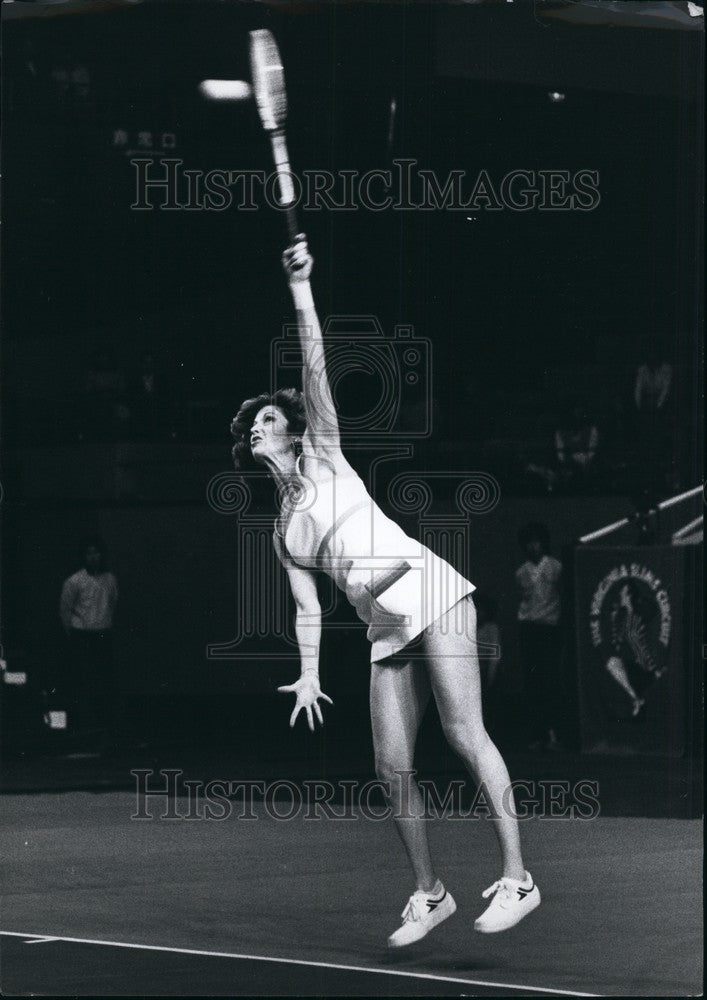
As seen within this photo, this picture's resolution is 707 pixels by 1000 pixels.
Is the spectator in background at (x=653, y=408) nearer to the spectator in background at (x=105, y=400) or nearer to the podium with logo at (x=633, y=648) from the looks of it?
the podium with logo at (x=633, y=648)

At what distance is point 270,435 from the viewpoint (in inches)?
258

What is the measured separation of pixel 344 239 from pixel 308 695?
5.42 ft

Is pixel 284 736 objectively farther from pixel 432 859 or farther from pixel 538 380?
pixel 538 380

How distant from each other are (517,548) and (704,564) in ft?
4.53

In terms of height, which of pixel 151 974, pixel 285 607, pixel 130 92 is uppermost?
pixel 130 92

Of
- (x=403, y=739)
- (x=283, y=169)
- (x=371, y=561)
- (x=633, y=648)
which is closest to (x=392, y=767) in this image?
(x=403, y=739)

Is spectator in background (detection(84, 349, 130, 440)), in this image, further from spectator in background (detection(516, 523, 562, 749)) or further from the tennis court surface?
spectator in background (detection(516, 523, 562, 749))

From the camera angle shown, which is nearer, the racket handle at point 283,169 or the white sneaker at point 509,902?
the white sneaker at point 509,902

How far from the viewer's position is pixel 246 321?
6.54 meters

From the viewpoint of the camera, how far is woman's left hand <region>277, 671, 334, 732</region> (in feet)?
21.2

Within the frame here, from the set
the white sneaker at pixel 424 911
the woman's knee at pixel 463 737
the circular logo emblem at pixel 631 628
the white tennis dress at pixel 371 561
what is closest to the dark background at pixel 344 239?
the white tennis dress at pixel 371 561

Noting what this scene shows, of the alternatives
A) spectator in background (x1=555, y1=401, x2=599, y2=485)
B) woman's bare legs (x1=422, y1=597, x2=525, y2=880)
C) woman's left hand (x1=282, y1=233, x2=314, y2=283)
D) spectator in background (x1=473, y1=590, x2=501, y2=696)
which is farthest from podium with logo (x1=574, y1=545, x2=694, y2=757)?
woman's left hand (x1=282, y1=233, x2=314, y2=283)

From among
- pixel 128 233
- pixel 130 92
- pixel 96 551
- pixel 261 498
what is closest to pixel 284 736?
pixel 261 498

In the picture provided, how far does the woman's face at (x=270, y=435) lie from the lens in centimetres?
652
